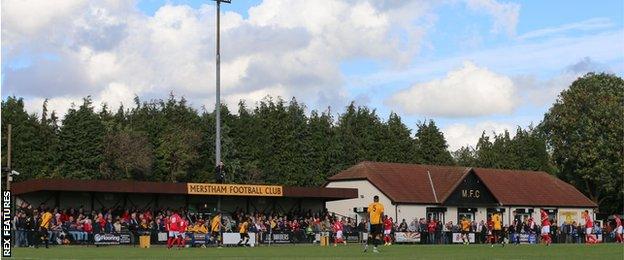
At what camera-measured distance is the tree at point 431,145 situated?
100769 mm

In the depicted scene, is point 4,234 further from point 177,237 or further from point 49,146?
point 49,146

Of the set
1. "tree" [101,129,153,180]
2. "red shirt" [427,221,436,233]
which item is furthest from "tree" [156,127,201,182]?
"red shirt" [427,221,436,233]

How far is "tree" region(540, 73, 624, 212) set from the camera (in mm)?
85875

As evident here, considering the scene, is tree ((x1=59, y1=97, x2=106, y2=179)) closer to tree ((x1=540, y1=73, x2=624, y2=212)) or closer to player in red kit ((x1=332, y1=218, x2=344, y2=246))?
player in red kit ((x1=332, y1=218, x2=344, y2=246))

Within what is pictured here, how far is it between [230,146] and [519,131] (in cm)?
4023

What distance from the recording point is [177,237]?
1578 inches

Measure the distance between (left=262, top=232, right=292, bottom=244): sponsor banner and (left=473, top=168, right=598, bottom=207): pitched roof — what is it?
2804 centimetres

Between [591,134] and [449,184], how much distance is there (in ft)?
64.9

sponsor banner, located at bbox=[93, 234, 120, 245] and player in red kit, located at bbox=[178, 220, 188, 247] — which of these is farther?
sponsor banner, located at bbox=[93, 234, 120, 245]

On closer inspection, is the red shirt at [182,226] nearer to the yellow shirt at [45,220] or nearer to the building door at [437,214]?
the yellow shirt at [45,220]

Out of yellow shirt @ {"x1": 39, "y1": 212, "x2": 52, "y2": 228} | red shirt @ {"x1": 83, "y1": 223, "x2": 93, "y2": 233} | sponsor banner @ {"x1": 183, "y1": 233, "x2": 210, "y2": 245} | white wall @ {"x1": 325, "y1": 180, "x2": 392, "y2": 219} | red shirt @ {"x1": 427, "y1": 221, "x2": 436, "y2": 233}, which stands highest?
white wall @ {"x1": 325, "y1": 180, "x2": 392, "y2": 219}

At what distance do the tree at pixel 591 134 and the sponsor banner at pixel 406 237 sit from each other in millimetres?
35523

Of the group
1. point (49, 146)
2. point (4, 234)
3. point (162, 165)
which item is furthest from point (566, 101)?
point (4, 234)

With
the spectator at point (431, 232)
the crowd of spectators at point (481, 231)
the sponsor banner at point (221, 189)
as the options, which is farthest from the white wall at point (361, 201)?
the sponsor banner at point (221, 189)
